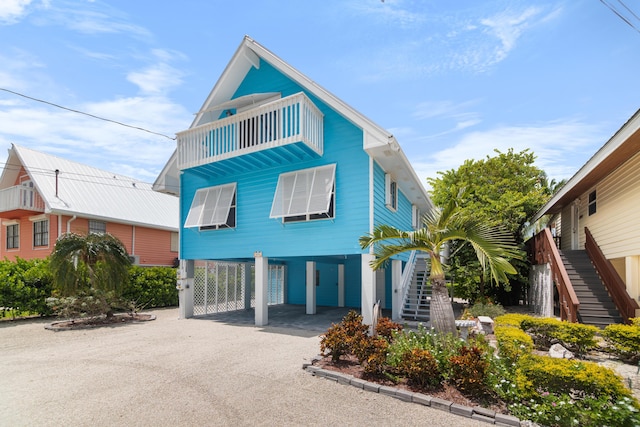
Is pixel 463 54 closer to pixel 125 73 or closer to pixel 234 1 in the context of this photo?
Result: pixel 234 1

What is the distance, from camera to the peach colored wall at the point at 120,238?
19.0 meters

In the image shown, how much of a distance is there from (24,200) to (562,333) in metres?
24.0

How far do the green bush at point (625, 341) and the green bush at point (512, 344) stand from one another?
212 centimetres

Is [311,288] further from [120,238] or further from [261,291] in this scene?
[120,238]

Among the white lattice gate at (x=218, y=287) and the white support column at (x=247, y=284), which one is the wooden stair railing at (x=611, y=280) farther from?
→ the white lattice gate at (x=218, y=287)

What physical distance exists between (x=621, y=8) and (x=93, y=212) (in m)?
22.5

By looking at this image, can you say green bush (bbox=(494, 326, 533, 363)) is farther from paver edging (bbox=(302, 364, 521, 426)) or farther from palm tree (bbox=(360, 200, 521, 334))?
paver edging (bbox=(302, 364, 521, 426))

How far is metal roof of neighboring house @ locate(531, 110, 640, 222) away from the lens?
27.3 feet

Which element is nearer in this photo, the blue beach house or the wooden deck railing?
the wooden deck railing

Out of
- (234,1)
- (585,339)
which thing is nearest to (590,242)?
(585,339)

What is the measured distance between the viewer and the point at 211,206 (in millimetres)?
13664

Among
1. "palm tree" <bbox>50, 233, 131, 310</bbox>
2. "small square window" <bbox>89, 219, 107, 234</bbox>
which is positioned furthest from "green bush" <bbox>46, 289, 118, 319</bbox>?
"small square window" <bbox>89, 219, 107, 234</bbox>

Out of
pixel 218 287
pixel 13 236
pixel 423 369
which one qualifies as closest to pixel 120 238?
pixel 13 236

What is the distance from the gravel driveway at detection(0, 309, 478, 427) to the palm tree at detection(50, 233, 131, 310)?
300 centimetres
